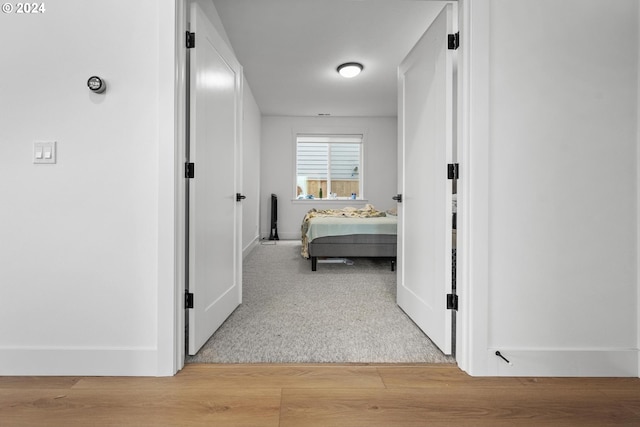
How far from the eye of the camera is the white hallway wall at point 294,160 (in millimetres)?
6738

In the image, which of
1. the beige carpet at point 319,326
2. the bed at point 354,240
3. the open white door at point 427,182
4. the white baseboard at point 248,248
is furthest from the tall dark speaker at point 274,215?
the open white door at point 427,182

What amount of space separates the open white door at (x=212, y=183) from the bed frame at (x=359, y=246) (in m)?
1.44

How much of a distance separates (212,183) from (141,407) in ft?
3.67

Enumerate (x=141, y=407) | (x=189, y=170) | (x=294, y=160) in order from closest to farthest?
(x=141, y=407) → (x=189, y=170) → (x=294, y=160)

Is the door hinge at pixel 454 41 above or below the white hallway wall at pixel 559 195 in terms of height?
above

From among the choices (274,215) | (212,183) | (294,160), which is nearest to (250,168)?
(274,215)

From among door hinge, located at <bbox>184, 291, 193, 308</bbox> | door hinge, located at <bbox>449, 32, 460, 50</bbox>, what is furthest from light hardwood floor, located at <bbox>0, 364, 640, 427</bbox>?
door hinge, located at <bbox>449, 32, 460, 50</bbox>

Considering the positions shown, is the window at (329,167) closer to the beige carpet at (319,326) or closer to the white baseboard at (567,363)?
the beige carpet at (319,326)

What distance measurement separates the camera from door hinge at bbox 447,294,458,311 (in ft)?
5.36

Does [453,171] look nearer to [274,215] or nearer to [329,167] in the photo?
[274,215]

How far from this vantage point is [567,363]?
5.02 ft

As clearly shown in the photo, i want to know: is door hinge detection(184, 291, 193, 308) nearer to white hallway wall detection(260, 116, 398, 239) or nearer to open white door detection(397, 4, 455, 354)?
open white door detection(397, 4, 455, 354)

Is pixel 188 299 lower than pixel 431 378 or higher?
higher

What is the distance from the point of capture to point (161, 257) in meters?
1.48
